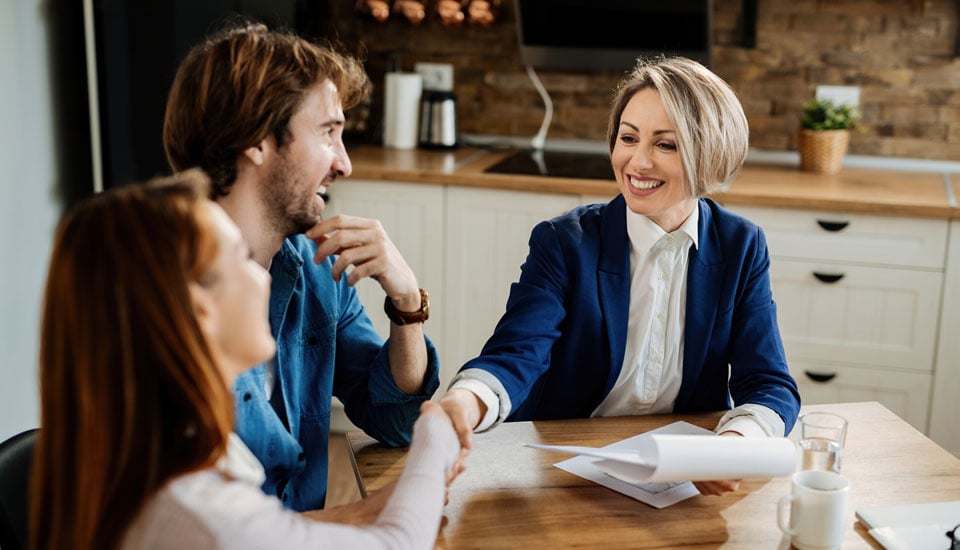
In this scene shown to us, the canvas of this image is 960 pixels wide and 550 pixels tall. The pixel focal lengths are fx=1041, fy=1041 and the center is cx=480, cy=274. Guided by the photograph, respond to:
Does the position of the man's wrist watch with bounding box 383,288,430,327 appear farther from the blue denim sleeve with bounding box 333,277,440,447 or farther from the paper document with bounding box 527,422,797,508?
the paper document with bounding box 527,422,797,508

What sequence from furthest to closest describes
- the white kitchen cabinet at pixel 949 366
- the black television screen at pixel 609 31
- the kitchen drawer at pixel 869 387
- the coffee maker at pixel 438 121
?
the coffee maker at pixel 438 121 < the black television screen at pixel 609 31 < the kitchen drawer at pixel 869 387 < the white kitchen cabinet at pixel 949 366

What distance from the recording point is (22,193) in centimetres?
280

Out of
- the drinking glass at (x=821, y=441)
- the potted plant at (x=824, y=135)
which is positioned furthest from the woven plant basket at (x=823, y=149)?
the drinking glass at (x=821, y=441)

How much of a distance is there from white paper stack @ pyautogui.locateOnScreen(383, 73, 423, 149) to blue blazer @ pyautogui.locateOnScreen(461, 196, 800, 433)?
5.96 ft

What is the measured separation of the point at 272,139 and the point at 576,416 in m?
0.74

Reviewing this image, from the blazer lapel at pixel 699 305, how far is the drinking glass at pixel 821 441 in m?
0.31

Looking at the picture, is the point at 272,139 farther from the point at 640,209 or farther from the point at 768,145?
the point at 768,145

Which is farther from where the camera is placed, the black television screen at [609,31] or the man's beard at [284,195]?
the black television screen at [609,31]

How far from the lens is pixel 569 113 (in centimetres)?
363

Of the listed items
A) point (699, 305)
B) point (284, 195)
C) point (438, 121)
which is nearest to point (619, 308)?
point (699, 305)

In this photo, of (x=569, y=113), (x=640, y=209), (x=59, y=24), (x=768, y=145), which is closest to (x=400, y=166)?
(x=569, y=113)

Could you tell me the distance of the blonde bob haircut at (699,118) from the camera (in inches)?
68.8

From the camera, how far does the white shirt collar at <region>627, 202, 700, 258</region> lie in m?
1.80

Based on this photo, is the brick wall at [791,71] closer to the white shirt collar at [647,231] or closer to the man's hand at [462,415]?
the white shirt collar at [647,231]
